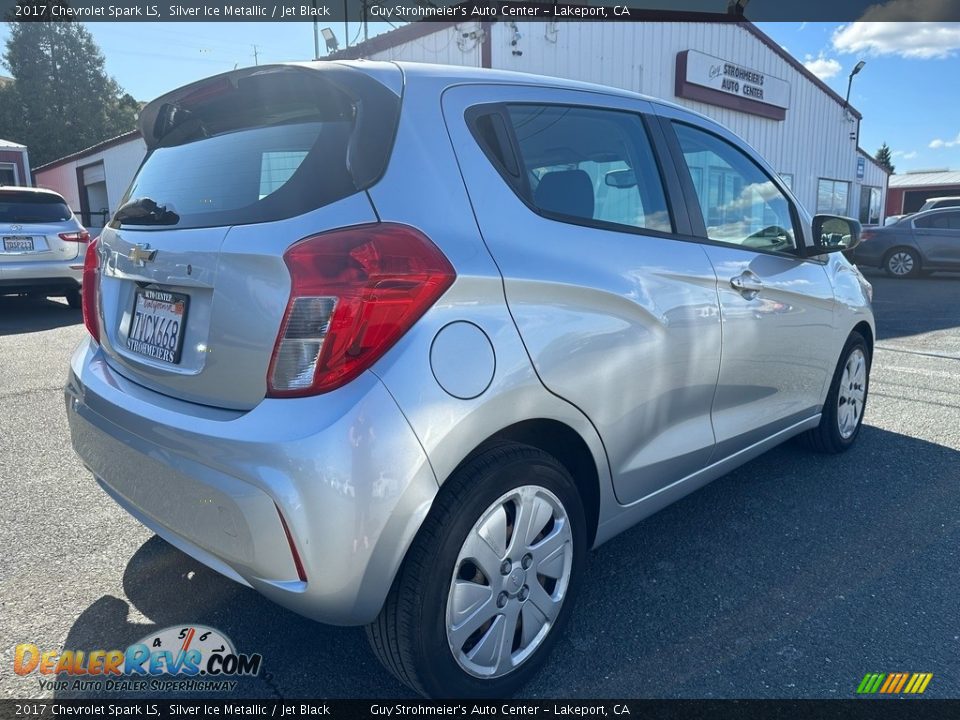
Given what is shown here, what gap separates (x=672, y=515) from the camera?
3.23 m

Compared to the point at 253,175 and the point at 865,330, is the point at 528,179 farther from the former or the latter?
the point at 865,330

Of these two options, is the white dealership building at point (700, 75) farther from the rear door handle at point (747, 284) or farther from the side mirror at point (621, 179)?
the rear door handle at point (747, 284)

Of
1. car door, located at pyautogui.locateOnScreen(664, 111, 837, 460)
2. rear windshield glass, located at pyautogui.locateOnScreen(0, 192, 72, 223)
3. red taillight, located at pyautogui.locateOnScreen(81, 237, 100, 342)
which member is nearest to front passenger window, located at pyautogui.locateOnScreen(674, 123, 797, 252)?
car door, located at pyautogui.locateOnScreen(664, 111, 837, 460)

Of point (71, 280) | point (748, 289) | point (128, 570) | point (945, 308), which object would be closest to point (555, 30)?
point (945, 308)

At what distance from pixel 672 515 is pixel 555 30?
10803 millimetres

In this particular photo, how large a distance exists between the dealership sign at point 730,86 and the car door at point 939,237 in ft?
14.2

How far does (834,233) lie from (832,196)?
19468mm

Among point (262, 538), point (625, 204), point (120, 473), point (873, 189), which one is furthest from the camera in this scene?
point (873, 189)

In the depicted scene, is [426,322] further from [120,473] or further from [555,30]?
[555,30]

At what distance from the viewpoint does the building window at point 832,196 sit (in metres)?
19.8

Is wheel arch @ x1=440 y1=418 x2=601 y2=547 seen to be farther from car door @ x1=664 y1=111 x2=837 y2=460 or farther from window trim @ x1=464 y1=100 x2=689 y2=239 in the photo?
car door @ x1=664 y1=111 x2=837 y2=460

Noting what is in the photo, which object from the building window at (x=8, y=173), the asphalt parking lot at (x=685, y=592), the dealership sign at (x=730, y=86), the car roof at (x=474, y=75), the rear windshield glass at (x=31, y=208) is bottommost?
the asphalt parking lot at (x=685, y=592)

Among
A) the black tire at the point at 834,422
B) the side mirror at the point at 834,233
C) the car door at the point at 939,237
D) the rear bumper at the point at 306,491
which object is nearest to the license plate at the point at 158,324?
the rear bumper at the point at 306,491

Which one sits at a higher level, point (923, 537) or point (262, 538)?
point (262, 538)
